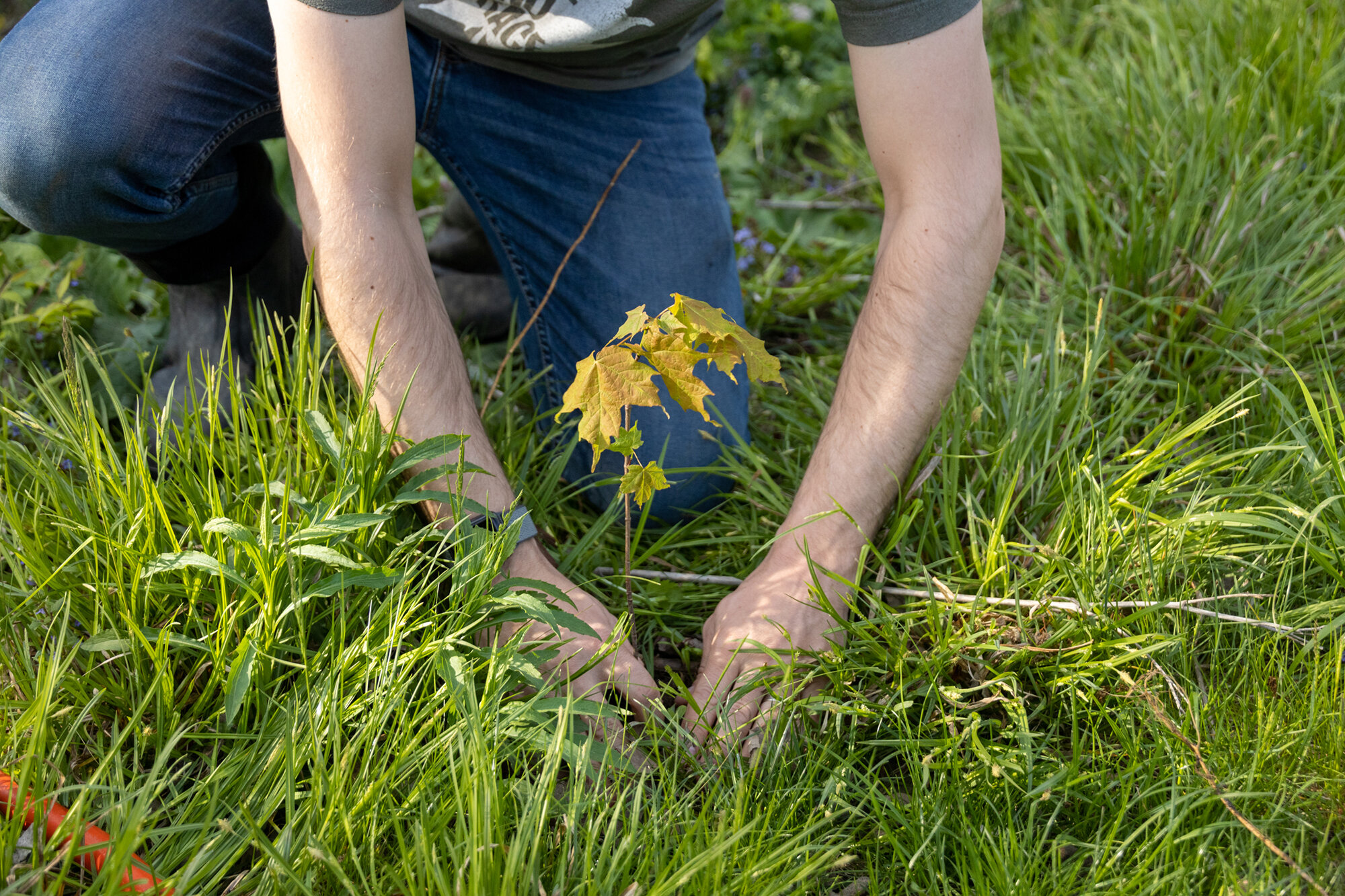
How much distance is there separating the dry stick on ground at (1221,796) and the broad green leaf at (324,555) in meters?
1.12

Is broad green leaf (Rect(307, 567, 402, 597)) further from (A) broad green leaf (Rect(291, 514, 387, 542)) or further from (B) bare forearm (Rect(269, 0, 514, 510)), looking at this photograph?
(B) bare forearm (Rect(269, 0, 514, 510))

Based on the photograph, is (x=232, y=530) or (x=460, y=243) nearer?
(x=232, y=530)

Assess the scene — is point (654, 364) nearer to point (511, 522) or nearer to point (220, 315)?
point (511, 522)

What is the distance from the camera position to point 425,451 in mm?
1346

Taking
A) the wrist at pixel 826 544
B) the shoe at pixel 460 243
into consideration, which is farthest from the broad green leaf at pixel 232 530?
the shoe at pixel 460 243

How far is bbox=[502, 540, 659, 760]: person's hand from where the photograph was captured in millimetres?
1319

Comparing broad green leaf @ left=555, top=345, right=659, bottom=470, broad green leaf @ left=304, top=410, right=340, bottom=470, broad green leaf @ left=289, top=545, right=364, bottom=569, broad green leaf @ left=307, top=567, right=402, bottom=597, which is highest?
broad green leaf @ left=555, top=345, right=659, bottom=470

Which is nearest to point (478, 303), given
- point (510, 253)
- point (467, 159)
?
point (510, 253)

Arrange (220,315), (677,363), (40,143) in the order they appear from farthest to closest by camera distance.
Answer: (220,315) → (40,143) → (677,363)

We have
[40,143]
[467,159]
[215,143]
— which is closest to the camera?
[40,143]

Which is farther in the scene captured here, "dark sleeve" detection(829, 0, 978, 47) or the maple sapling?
"dark sleeve" detection(829, 0, 978, 47)

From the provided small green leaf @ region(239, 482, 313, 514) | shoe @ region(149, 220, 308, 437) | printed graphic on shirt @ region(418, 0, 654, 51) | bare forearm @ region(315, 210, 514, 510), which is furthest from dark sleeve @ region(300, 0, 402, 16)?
small green leaf @ region(239, 482, 313, 514)

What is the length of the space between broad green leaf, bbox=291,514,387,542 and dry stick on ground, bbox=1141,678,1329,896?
1.11 meters

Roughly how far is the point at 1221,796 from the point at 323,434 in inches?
51.9
